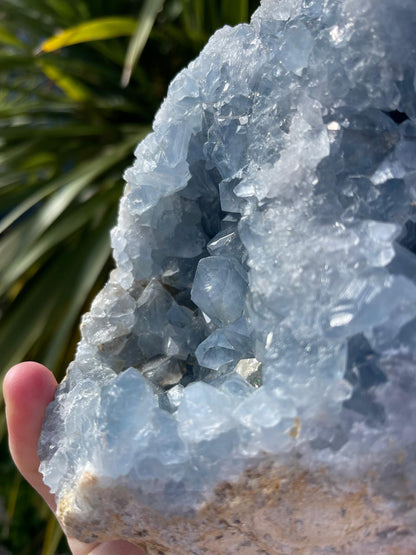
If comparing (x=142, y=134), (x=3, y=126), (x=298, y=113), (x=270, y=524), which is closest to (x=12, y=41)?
(x=3, y=126)

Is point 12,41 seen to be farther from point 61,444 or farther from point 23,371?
point 61,444

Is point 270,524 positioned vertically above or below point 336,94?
below

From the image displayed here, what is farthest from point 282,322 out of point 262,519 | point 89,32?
point 89,32

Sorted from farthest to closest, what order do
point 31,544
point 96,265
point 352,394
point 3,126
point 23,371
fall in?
1. point 3,126
2. point 31,544
3. point 96,265
4. point 23,371
5. point 352,394

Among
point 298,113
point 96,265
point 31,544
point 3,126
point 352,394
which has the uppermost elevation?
point 298,113

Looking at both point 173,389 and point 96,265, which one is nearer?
point 173,389

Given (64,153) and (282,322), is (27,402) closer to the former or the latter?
(282,322)

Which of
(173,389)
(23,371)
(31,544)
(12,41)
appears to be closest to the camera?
(173,389)

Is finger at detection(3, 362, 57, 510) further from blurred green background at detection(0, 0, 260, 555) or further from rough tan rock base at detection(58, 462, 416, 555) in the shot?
blurred green background at detection(0, 0, 260, 555)
